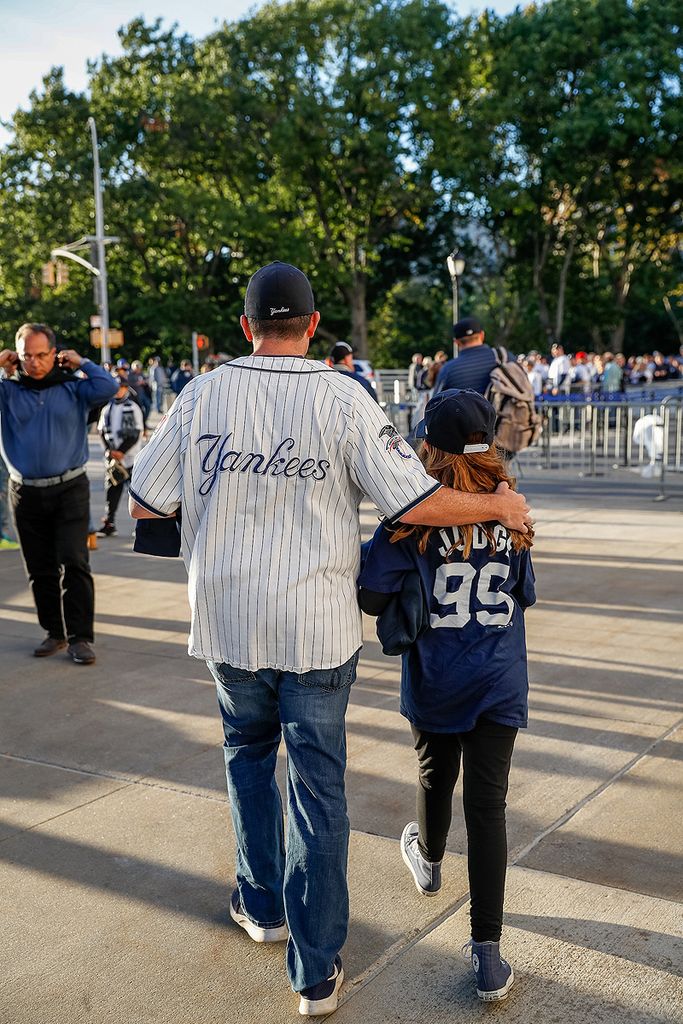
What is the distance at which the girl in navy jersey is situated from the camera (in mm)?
2949

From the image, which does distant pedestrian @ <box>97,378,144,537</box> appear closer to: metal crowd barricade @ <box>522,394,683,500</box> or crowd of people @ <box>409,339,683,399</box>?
metal crowd barricade @ <box>522,394,683,500</box>

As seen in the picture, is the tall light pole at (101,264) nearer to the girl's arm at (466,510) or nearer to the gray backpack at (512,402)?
the gray backpack at (512,402)

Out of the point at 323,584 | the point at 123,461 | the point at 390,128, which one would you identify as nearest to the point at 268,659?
the point at 323,584

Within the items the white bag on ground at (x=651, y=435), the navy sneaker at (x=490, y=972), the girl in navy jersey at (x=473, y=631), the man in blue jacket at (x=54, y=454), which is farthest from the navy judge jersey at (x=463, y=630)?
the white bag on ground at (x=651, y=435)

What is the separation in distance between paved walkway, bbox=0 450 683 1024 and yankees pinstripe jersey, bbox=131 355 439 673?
0.97m

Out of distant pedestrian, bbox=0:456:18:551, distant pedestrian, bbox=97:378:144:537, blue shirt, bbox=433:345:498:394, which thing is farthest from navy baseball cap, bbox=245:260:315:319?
distant pedestrian, bbox=97:378:144:537

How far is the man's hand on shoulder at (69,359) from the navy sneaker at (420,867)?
3.78 m

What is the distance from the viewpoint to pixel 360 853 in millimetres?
3844

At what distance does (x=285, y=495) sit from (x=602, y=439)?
1515 centimetres

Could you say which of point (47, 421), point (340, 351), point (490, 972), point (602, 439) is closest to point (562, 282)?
point (602, 439)


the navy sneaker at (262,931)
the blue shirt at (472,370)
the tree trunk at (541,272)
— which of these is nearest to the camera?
the navy sneaker at (262,931)

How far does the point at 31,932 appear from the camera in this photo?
336 cm

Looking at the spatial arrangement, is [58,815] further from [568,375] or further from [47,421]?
[568,375]

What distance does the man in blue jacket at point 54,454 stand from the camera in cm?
648
